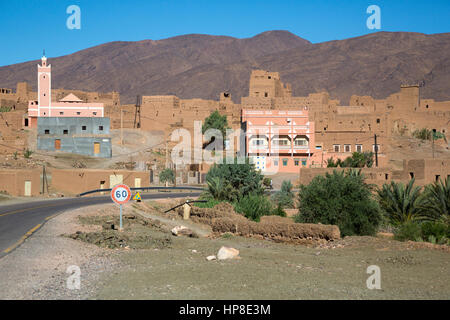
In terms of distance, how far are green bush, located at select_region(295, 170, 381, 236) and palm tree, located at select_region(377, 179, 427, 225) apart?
2.12 m

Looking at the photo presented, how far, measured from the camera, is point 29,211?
2117cm

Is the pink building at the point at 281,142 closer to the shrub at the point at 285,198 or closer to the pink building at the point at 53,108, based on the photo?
the pink building at the point at 53,108

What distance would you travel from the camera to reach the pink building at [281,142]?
58062 millimetres

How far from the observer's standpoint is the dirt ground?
7754 mm

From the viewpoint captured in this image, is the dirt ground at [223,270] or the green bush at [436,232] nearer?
the dirt ground at [223,270]

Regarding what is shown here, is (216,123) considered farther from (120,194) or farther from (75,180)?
(120,194)

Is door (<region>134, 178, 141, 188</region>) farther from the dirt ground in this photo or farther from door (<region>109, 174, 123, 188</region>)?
the dirt ground

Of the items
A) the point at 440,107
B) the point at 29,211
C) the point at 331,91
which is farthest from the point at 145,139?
the point at 331,91

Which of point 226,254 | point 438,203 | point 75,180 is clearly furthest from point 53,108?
point 226,254

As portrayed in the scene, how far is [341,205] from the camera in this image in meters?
18.9

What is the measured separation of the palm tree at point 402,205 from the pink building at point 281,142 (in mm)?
35477

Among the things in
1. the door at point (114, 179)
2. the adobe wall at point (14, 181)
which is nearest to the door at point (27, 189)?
the adobe wall at point (14, 181)

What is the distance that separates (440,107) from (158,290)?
76.7 m

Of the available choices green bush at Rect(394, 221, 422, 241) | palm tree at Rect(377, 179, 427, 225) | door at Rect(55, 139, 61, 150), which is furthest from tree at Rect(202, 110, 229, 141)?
green bush at Rect(394, 221, 422, 241)
